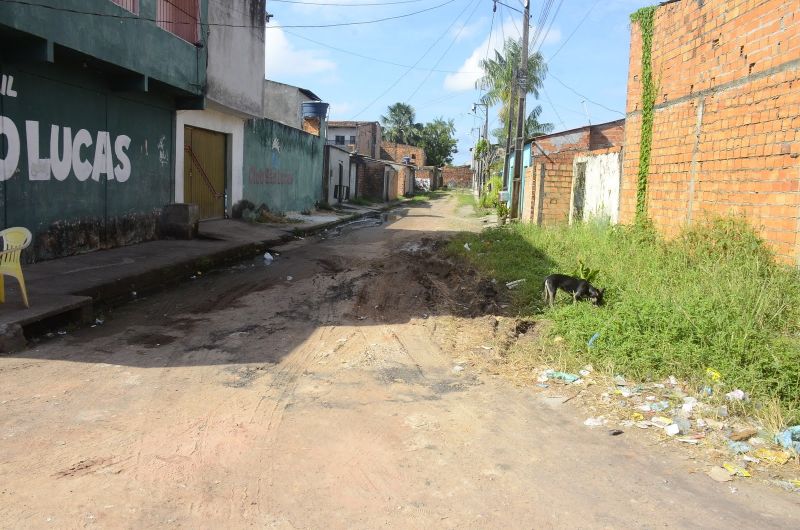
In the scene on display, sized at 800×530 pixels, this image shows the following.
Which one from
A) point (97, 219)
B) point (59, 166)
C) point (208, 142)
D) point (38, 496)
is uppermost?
point (208, 142)

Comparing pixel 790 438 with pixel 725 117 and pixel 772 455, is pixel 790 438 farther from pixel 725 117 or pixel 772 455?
pixel 725 117

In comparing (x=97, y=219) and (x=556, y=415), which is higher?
(x=97, y=219)

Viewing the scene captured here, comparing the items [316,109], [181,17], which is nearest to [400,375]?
[181,17]

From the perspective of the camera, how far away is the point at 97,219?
10328 millimetres

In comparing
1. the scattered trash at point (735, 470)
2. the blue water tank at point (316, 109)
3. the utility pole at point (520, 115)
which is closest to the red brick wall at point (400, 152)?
the blue water tank at point (316, 109)

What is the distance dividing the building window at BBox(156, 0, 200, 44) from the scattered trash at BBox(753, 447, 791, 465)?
1163 centimetres

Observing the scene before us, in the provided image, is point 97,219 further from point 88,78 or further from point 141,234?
point 88,78

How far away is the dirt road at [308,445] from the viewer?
9.62 ft

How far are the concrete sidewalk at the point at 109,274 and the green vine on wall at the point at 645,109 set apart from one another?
718cm

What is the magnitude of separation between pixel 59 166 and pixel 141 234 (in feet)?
8.81

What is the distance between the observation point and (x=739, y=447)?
3762 millimetres

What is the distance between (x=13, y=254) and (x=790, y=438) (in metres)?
6.66

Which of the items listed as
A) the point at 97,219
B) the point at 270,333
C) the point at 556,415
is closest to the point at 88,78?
the point at 97,219

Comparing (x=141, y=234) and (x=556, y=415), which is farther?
(x=141, y=234)
